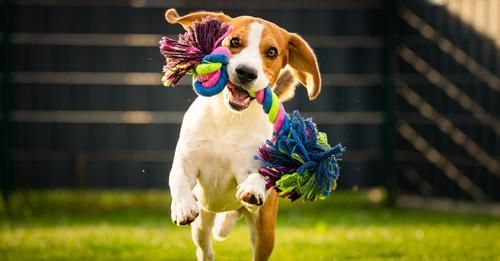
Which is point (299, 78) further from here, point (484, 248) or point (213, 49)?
point (484, 248)

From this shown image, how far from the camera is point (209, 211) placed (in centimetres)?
466

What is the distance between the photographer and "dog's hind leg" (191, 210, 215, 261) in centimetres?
487

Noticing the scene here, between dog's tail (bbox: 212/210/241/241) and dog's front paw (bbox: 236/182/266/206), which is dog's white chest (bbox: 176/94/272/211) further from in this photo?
dog's tail (bbox: 212/210/241/241)

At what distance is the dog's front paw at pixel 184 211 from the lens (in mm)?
3918

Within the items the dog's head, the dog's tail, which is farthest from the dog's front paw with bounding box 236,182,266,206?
the dog's tail

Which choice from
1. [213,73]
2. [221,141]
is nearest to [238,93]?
[213,73]

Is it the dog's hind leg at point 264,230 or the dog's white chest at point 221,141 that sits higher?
the dog's white chest at point 221,141

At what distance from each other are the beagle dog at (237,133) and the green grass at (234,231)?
122cm

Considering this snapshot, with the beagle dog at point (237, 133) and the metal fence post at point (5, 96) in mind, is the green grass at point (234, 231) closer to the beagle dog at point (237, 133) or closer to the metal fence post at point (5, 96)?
the metal fence post at point (5, 96)

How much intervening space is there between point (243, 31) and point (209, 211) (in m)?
0.99

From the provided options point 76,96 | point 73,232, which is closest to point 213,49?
point 73,232

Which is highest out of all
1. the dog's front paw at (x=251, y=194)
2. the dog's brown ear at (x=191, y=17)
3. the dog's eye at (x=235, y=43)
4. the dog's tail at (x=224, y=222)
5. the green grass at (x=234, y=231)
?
the dog's brown ear at (x=191, y=17)

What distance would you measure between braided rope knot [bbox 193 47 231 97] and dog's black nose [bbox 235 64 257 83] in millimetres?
92

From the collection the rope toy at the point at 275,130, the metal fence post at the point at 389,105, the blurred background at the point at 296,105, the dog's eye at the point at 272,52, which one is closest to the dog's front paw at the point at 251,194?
the rope toy at the point at 275,130
